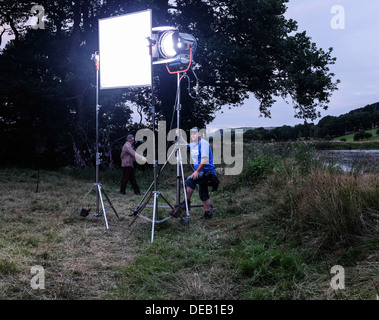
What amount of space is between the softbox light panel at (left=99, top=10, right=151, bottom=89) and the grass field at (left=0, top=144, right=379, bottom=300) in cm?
258

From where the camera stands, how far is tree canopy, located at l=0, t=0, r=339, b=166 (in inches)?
616

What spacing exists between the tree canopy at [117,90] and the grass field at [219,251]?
31.9 ft

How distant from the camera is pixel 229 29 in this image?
60.7ft

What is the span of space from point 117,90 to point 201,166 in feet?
35.1

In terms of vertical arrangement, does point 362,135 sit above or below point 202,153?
above

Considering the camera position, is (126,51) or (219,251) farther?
(126,51)

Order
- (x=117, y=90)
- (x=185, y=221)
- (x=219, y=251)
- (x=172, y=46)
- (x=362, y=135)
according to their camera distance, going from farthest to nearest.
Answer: (x=362, y=135) → (x=117, y=90) → (x=185, y=221) → (x=172, y=46) → (x=219, y=251)

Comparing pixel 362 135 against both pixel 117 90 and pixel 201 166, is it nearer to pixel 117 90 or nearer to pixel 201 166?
pixel 117 90

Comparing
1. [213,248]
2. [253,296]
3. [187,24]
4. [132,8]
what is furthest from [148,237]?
[187,24]

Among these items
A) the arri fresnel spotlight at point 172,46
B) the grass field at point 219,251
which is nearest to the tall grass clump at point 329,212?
the grass field at point 219,251

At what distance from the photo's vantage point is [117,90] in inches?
639

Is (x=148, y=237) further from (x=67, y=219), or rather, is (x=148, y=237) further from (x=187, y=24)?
→ (x=187, y=24)

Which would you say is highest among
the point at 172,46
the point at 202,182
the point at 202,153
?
the point at 172,46

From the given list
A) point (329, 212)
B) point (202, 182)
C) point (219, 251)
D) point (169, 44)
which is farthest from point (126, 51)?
point (329, 212)
